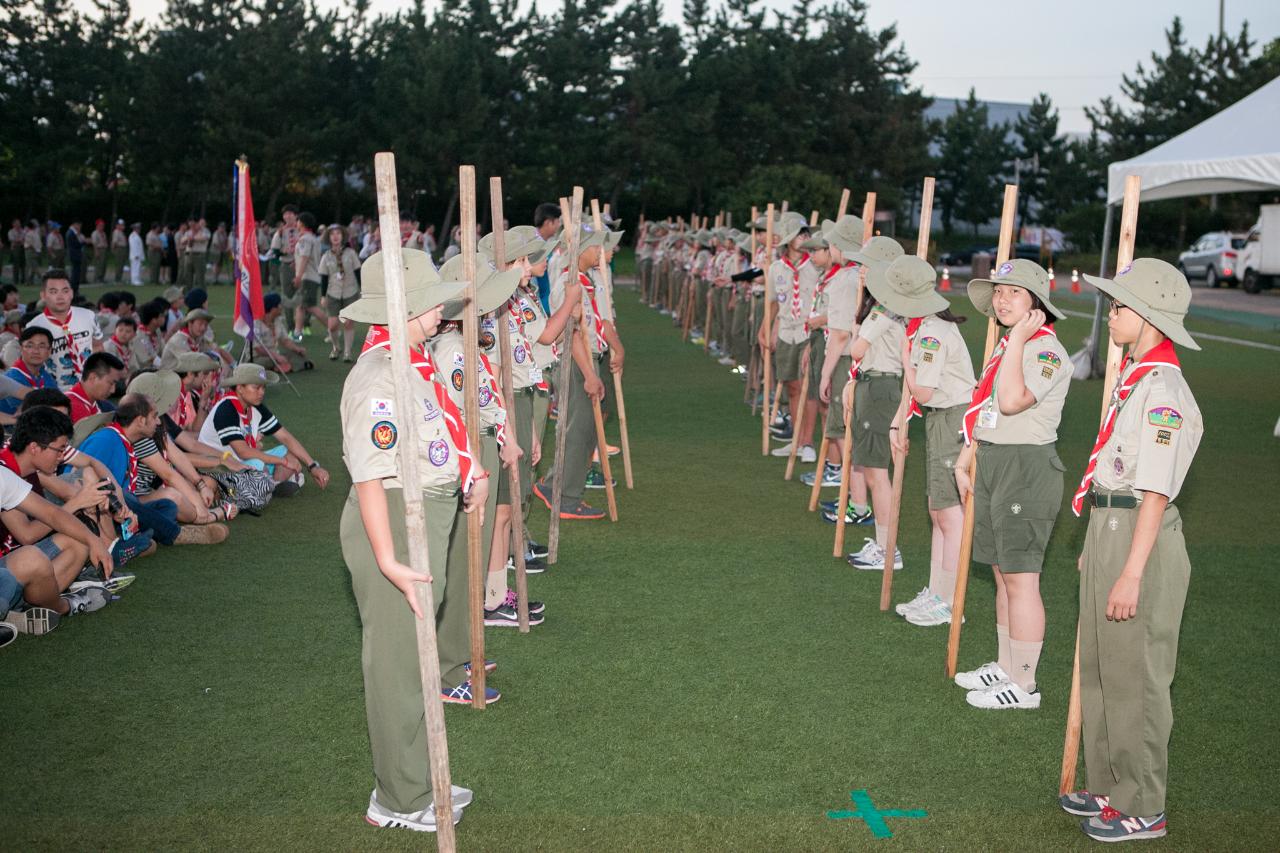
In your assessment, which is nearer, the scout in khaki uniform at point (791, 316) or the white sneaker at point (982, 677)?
the white sneaker at point (982, 677)

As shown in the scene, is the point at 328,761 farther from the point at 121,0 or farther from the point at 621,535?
the point at 121,0

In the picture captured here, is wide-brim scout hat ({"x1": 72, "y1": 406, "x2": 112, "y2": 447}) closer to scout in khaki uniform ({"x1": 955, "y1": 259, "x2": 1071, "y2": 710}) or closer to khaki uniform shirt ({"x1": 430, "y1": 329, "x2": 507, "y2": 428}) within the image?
khaki uniform shirt ({"x1": 430, "y1": 329, "x2": 507, "y2": 428})

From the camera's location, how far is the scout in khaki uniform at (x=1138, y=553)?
433 centimetres

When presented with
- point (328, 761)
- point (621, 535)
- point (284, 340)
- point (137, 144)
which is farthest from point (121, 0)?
point (328, 761)

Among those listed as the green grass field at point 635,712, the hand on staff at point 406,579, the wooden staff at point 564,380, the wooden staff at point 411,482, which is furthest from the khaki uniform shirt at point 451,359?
the wooden staff at point 411,482

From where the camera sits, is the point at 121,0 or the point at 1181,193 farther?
the point at 121,0

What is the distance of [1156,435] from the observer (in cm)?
431

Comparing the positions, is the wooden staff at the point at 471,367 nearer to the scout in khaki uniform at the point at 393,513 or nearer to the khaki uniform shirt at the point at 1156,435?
the scout in khaki uniform at the point at 393,513

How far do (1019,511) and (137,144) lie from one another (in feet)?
160

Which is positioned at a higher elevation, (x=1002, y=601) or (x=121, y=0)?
(x=121, y=0)

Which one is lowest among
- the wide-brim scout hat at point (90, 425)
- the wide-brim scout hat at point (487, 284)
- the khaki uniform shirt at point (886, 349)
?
the wide-brim scout hat at point (90, 425)

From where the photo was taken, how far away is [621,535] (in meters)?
9.02

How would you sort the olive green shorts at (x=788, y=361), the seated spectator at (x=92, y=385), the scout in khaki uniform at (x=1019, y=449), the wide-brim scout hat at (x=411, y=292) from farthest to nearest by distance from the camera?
the olive green shorts at (x=788, y=361) → the seated spectator at (x=92, y=385) → the scout in khaki uniform at (x=1019, y=449) → the wide-brim scout hat at (x=411, y=292)

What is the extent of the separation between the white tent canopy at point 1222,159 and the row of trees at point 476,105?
1192 inches
